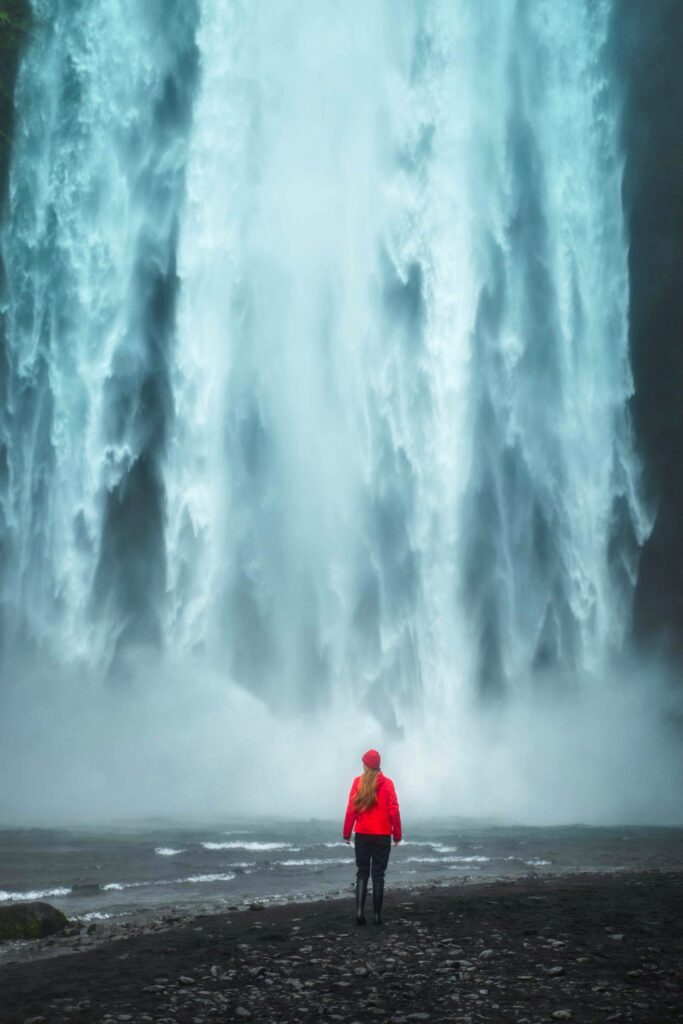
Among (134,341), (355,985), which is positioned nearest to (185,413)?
(134,341)

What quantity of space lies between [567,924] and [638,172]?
104 feet

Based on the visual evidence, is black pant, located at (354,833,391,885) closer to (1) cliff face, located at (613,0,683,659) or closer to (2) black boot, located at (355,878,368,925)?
(2) black boot, located at (355,878,368,925)

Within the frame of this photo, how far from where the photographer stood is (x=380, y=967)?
320 inches

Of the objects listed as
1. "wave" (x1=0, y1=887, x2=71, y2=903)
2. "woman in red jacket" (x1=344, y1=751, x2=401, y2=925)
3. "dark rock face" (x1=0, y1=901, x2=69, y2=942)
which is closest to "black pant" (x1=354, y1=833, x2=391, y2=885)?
"woman in red jacket" (x1=344, y1=751, x2=401, y2=925)

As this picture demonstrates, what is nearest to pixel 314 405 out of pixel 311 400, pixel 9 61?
pixel 311 400

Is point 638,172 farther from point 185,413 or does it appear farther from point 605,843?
point 605,843

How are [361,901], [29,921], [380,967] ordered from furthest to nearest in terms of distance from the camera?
[29,921] → [361,901] → [380,967]

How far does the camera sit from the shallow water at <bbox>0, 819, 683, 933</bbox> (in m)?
14.7

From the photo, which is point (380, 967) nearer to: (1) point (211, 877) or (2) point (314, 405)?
(1) point (211, 877)

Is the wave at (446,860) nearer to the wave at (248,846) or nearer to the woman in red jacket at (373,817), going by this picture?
the wave at (248,846)

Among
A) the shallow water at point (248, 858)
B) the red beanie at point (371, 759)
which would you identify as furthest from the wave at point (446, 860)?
the red beanie at point (371, 759)

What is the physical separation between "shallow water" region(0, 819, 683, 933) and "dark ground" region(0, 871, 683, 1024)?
3.12 m

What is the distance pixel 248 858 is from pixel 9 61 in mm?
30878

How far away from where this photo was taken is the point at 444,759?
1254 inches
